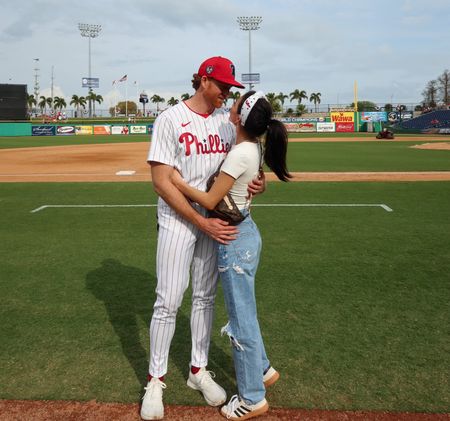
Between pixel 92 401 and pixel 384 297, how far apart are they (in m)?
2.91

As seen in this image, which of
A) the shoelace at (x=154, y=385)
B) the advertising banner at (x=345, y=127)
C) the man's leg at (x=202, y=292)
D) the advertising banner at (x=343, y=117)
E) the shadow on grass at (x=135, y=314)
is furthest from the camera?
the advertising banner at (x=343, y=117)

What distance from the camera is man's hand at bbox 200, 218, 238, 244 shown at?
2.58 metres

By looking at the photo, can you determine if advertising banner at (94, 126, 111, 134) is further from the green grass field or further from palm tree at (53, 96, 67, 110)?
palm tree at (53, 96, 67, 110)

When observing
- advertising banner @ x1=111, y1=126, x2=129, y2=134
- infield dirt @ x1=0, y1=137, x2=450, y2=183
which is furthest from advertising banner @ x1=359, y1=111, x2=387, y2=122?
infield dirt @ x1=0, y1=137, x2=450, y2=183

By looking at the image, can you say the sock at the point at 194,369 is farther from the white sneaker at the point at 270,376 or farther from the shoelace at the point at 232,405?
the white sneaker at the point at 270,376

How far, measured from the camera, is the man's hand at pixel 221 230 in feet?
8.46

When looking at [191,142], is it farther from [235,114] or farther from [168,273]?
[168,273]

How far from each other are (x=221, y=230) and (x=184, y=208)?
25 centimetres

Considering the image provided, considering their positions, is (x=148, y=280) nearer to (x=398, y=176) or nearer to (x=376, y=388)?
(x=376, y=388)

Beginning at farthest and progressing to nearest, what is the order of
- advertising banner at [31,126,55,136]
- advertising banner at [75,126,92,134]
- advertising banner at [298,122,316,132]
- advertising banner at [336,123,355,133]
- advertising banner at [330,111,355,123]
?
advertising banner at [330,111,355,123] < advertising banner at [298,122,316,132] < advertising banner at [336,123,355,133] < advertising banner at [75,126,92,134] < advertising banner at [31,126,55,136]

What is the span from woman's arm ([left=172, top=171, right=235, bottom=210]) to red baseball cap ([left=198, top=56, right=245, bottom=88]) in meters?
0.58

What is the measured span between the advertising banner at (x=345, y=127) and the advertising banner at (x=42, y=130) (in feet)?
102

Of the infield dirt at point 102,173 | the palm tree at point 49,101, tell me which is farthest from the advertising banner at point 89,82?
the infield dirt at point 102,173

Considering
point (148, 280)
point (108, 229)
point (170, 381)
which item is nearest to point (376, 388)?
point (170, 381)
